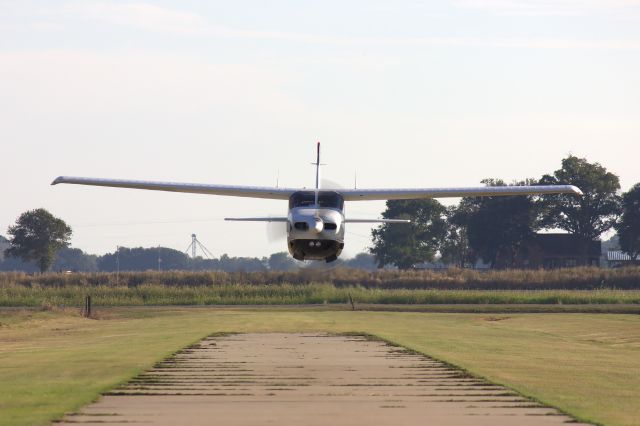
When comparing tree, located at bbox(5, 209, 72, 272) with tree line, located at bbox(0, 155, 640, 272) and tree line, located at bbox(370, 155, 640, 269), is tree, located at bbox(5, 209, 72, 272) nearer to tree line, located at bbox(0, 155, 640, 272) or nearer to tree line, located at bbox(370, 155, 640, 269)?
tree line, located at bbox(0, 155, 640, 272)

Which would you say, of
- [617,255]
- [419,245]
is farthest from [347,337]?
[617,255]

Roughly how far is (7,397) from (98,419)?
3.74 m

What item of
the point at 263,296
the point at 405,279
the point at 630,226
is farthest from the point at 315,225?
the point at 630,226

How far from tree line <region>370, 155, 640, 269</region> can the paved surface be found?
95.6 m

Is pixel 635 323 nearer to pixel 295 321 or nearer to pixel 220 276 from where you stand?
pixel 295 321

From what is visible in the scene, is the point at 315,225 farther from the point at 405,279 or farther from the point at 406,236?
the point at 406,236

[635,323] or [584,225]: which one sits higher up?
[584,225]

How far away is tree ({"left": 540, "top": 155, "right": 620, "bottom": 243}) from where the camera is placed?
129000 mm

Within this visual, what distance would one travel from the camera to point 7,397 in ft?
67.5

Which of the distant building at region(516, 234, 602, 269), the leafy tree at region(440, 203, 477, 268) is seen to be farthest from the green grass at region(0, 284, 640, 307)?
the leafy tree at region(440, 203, 477, 268)

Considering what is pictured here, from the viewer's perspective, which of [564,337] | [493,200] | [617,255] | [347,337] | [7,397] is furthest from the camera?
[617,255]

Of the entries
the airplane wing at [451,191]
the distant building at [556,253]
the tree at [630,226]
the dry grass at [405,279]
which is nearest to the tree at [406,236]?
the distant building at [556,253]

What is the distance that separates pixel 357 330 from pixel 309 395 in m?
20.8

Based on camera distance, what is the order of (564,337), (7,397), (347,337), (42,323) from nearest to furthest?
1. (7,397)
2. (347,337)
3. (564,337)
4. (42,323)
